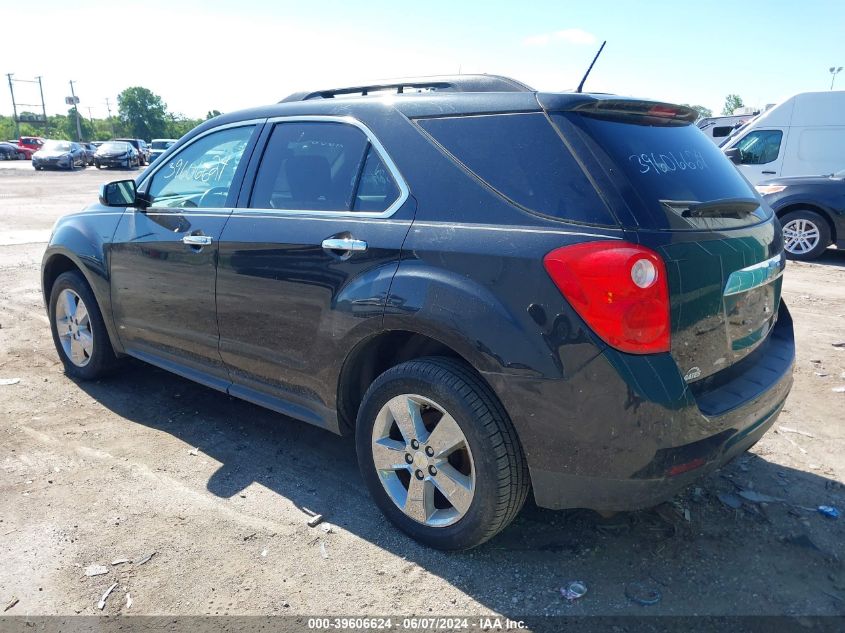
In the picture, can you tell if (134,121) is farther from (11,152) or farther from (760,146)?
(760,146)

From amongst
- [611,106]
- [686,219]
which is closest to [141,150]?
[611,106]

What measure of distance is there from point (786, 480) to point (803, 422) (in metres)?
0.83

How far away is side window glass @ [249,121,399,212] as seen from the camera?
2.89 meters

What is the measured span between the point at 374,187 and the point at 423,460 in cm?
121

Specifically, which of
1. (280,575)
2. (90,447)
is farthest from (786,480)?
(90,447)

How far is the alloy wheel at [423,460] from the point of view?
2574 mm

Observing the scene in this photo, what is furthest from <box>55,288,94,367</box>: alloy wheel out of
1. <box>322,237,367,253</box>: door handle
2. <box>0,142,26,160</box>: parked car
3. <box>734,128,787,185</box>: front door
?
<box>0,142,26,160</box>: parked car

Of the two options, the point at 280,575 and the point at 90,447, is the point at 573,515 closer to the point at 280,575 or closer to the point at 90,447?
the point at 280,575

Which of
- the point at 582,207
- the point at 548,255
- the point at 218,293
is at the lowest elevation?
the point at 218,293

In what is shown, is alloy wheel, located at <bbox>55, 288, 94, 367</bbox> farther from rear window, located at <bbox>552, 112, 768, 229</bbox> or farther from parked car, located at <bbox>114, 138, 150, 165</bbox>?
parked car, located at <bbox>114, 138, 150, 165</bbox>

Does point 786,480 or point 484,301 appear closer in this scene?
point 484,301

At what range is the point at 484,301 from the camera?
2361mm

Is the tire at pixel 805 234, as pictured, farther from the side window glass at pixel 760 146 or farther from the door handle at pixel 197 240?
the door handle at pixel 197 240

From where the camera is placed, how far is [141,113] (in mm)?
87188
